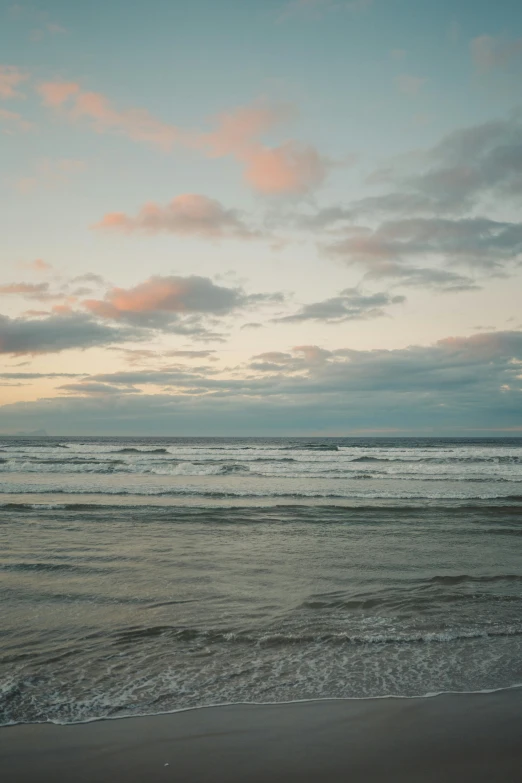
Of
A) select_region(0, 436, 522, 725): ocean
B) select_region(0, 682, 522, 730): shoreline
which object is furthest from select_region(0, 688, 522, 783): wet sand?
select_region(0, 436, 522, 725): ocean

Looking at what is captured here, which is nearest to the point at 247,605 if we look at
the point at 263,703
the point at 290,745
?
the point at 263,703

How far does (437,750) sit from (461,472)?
96.8ft

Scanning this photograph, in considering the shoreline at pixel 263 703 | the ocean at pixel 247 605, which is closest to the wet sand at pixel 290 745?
the shoreline at pixel 263 703

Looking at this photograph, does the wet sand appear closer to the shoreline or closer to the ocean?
the shoreline

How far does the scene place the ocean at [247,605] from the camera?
4906mm

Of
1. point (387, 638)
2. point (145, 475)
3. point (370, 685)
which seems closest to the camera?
point (370, 685)

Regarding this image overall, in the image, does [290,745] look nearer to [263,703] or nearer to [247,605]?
[263,703]

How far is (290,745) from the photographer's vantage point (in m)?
3.87

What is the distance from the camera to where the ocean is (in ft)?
16.1

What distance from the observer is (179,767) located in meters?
3.61

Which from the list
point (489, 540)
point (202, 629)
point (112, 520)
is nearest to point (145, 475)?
point (112, 520)

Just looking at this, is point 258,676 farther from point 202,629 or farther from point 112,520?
point 112,520

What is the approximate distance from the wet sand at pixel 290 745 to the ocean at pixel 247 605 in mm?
280

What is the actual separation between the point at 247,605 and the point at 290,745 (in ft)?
11.5
